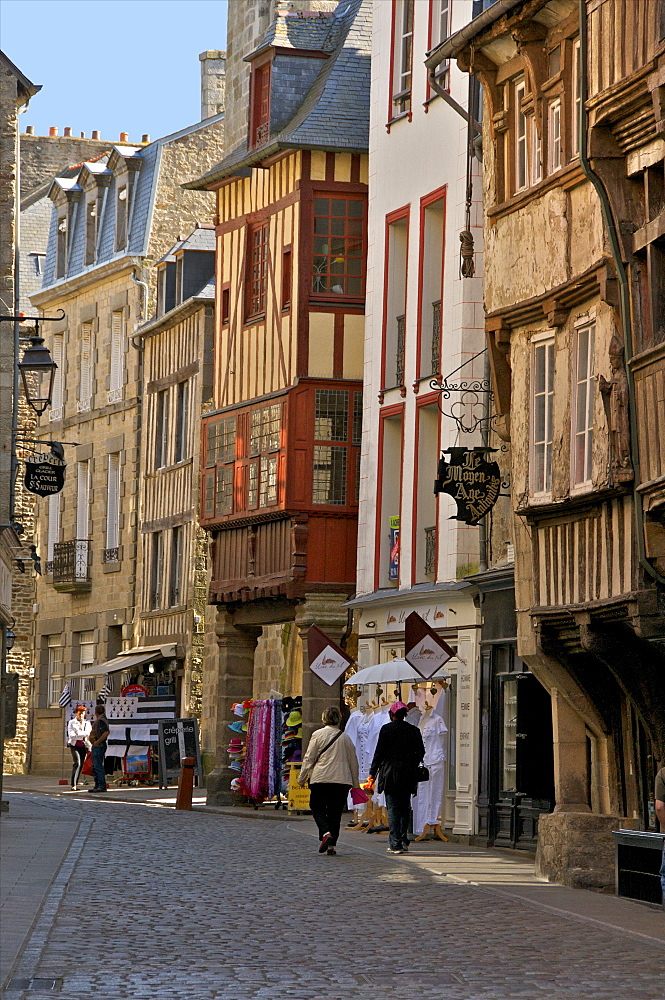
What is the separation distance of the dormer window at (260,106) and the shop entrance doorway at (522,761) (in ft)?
43.4

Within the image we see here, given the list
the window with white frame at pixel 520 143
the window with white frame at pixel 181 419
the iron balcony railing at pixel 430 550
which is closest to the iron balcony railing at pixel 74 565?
the window with white frame at pixel 181 419

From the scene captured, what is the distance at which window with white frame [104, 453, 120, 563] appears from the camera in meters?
45.2

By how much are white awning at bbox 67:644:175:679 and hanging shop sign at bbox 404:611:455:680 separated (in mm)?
18779

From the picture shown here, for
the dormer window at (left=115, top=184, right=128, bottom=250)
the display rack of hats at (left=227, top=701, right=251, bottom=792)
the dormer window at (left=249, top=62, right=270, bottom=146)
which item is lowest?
the display rack of hats at (left=227, top=701, right=251, bottom=792)

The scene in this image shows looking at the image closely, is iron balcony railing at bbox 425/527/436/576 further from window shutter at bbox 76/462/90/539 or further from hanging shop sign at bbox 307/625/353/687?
window shutter at bbox 76/462/90/539

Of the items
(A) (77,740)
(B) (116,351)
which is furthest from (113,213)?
(A) (77,740)

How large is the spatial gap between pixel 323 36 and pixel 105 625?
52.9ft

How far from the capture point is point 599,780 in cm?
1808

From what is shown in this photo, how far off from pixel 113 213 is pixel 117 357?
378 cm

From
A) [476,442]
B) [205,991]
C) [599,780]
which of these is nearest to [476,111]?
[476,442]

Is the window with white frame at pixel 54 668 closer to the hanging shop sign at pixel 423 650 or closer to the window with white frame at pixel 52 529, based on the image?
the window with white frame at pixel 52 529

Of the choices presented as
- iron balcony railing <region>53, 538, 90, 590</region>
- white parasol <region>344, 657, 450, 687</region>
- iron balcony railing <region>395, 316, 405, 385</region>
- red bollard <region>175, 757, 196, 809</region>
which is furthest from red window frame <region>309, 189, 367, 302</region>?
iron balcony railing <region>53, 538, 90, 590</region>

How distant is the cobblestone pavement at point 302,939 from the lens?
1020 cm

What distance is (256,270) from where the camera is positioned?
107 feet
